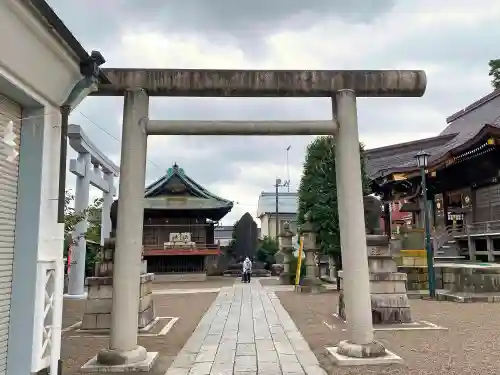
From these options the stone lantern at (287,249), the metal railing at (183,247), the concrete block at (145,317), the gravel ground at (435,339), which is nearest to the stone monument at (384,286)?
the gravel ground at (435,339)

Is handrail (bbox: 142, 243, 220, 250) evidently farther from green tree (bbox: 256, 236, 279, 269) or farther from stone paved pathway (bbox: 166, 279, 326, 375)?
stone paved pathway (bbox: 166, 279, 326, 375)

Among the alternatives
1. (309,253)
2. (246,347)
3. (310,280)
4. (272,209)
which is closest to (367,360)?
(246,347)

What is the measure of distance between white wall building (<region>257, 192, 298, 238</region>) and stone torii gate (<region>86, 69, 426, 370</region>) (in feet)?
170

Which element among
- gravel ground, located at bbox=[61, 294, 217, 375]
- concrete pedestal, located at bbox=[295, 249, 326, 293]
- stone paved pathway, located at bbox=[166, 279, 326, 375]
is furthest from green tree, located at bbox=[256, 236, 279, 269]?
stone paved pathway, located at bbox=[166, 279, 326, 375]

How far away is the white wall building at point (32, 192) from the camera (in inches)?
193

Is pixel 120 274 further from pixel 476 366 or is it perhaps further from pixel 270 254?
pixel 270 254

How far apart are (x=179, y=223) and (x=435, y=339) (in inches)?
1163

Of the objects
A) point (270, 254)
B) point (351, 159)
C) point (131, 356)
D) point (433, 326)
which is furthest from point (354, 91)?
point (270, 254)

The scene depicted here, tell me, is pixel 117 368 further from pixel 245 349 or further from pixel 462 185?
→ pixel 462 185

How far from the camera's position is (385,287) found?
1059 cm

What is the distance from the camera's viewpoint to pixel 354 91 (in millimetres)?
7211

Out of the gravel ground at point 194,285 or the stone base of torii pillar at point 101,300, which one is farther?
the gravel ground at point 194,285

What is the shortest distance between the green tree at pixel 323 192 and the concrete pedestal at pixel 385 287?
9518 millimetres

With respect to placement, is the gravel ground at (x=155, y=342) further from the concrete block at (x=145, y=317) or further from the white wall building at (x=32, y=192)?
the white wall building at (x=32, y=192)
